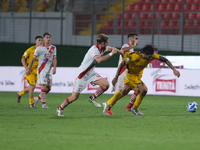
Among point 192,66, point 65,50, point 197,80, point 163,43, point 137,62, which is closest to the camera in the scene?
point 137,62

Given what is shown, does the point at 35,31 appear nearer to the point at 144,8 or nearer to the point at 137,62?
the point at 144,8

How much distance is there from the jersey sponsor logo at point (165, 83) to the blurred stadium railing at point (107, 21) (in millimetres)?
3424

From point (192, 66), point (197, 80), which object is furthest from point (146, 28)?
point (197, 80)

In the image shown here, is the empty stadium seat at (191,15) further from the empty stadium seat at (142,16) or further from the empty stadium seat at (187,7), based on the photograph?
the empty stadium seat at (142,16)

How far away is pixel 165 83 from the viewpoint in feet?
53.8

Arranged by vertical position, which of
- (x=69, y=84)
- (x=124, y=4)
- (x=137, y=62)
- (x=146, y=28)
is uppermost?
(x=124, y=4)

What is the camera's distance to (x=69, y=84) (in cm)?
1744

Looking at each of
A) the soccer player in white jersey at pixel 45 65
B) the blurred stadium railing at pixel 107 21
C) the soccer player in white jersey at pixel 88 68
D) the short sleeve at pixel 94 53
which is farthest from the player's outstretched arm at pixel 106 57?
the blurred stadium railing at pixel 107 21

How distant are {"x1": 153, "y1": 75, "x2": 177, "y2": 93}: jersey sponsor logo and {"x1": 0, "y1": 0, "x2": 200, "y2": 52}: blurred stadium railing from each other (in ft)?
11.2

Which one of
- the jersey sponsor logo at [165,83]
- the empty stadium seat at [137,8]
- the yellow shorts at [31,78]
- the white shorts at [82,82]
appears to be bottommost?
the jersey sponsor logo at [165,83]

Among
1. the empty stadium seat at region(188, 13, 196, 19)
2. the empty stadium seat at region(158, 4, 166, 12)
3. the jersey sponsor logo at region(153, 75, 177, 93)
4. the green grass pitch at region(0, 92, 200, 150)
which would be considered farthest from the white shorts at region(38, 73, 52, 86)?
the empty stadium seat at region(158, 4, 166, 12)

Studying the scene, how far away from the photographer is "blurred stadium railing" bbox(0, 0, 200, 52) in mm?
19500

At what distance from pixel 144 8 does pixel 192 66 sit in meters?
5.64

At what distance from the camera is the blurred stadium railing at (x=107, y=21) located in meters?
A: 19.5
